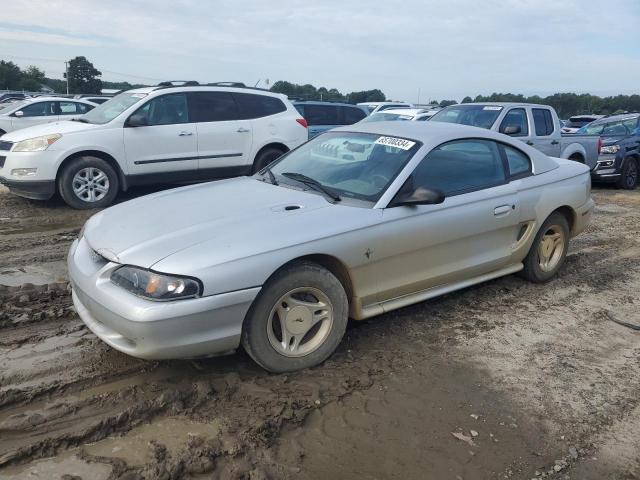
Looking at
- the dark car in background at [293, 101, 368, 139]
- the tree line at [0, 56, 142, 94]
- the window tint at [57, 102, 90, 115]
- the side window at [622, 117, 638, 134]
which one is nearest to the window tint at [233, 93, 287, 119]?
the dark car in background at [293, 101, 368, 139]

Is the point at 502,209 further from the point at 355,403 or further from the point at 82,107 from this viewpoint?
the point at 82,107

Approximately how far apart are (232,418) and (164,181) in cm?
635

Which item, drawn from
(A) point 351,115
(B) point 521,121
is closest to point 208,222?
(B) point 521,121

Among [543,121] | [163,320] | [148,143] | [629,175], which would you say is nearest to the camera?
[163,320]

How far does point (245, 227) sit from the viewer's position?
142 inches

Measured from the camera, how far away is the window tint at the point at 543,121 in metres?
10.6

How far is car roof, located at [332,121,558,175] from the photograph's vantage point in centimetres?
461

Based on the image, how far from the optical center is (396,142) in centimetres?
458

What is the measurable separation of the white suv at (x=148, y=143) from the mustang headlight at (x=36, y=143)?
0.01 meters

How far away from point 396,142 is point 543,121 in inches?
285

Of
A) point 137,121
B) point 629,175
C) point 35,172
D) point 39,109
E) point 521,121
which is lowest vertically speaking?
point 629,175

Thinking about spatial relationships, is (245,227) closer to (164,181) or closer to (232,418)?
(232,418)

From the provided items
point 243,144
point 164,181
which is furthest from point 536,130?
point 164,181

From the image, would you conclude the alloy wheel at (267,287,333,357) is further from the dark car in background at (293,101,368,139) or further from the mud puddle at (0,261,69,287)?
the dark car in background at (293,101,368,139)
